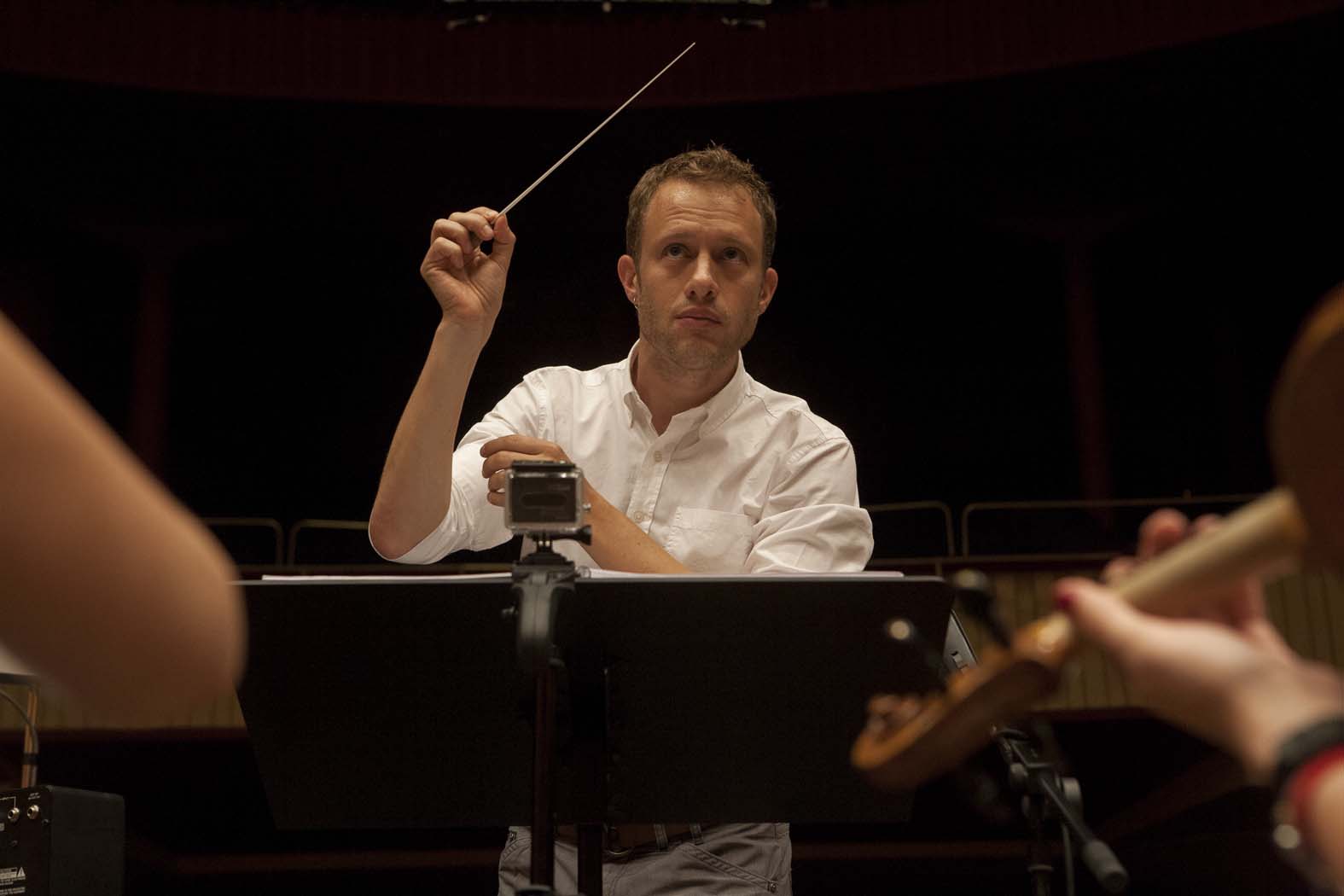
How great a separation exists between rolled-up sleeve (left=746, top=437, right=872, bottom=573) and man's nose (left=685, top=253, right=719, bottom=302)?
321mm

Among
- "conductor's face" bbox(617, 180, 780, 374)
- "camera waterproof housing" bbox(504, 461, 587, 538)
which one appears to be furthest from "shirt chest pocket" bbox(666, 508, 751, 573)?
"camera waterproof housing" bbox(504, 461, 587, 538)

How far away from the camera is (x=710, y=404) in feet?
7.72

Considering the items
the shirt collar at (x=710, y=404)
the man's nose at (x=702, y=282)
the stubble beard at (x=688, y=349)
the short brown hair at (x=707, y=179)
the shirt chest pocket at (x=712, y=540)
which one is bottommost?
the shirt chest pocket at (x=712, y=540)

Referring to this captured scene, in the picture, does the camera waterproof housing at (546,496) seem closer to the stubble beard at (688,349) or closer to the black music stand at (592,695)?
the black music stand at (592,695)

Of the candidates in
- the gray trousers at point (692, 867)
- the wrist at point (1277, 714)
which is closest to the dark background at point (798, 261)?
the gray trousers at point (692, 867)

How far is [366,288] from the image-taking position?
30.6 ft

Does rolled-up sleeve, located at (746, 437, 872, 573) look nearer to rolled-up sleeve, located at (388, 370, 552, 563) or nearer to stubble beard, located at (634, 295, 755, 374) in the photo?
stubble beard, located at (634, 295, 755, 374)

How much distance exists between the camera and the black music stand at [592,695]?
1.48 meters

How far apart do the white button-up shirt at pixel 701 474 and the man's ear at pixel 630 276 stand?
14 centimetres

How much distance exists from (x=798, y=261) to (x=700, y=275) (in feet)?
23.4

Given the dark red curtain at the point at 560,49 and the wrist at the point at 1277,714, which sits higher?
the dark red curtain at the point at 560,49

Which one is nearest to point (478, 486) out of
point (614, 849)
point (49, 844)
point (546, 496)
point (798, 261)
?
point (614, 849)

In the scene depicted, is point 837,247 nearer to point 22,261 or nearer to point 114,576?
point 22,261

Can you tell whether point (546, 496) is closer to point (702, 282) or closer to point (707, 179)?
point (702, 282)
